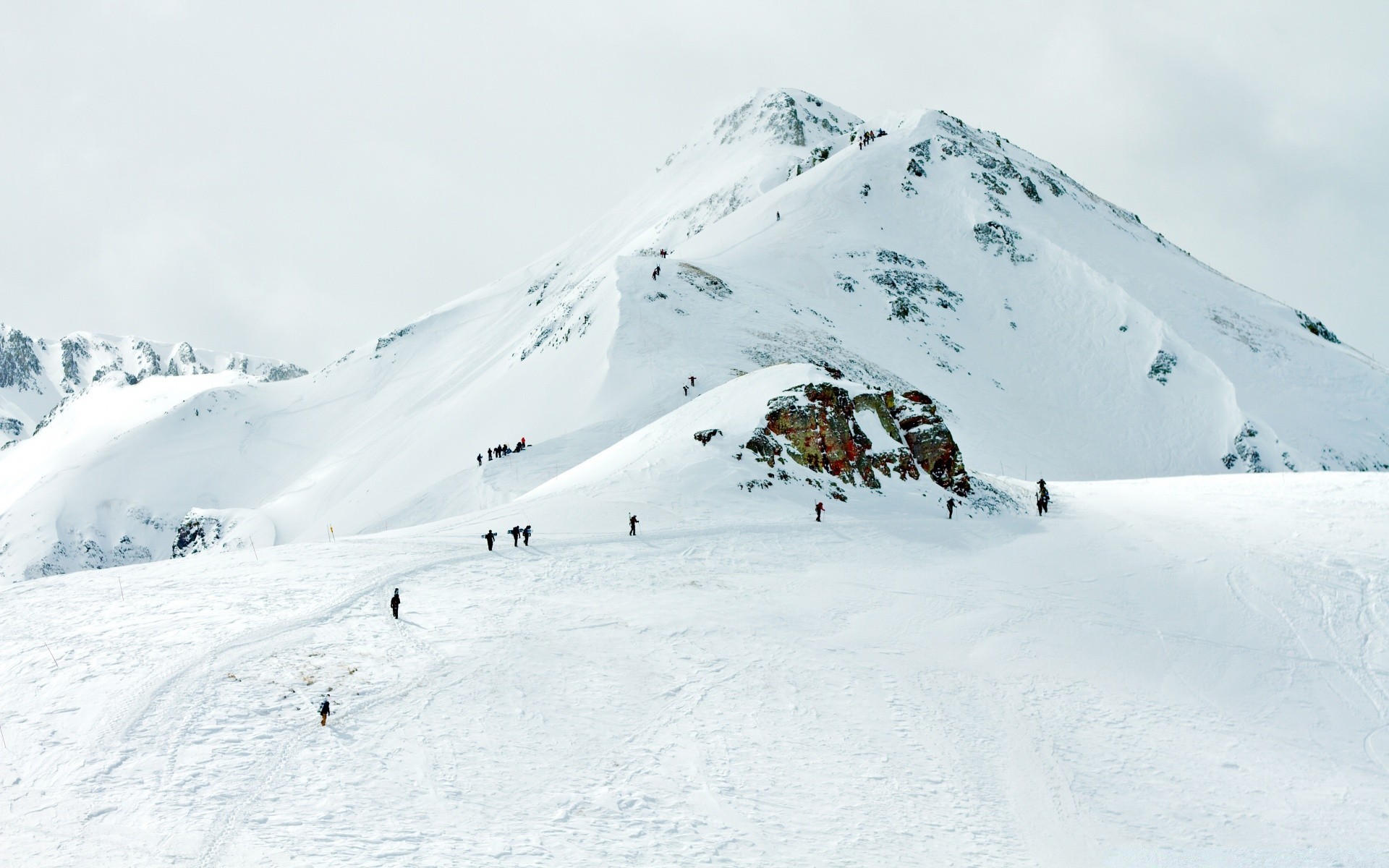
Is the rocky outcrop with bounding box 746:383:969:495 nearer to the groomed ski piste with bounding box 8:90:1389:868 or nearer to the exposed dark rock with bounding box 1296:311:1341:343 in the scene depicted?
the groomed ski piste with bounding box 8:90:1389:868

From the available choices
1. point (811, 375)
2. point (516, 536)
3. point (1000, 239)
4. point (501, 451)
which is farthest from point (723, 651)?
point (1000, 239)

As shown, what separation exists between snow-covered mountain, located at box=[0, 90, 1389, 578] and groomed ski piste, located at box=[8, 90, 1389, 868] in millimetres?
538

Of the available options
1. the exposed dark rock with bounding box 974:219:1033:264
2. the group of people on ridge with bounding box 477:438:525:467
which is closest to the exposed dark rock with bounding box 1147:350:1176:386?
the exposed dark rock with bounding box 974:219:1033:264

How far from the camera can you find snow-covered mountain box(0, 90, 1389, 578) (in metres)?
43.1

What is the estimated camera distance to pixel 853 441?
109 ft

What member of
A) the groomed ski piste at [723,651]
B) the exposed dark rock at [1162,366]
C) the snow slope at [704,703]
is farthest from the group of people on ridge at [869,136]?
the snow slope at [704,703]

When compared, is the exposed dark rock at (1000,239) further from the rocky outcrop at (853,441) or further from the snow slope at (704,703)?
the snow slope at (704,703)

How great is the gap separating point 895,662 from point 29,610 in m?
21.4

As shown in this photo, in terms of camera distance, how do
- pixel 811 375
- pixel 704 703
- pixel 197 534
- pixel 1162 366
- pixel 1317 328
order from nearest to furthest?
pixel 704 703, pixel 811 375, pixel 197 534, pixel 1162 366, pixel 1317 328

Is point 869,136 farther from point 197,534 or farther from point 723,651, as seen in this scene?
point 723,651

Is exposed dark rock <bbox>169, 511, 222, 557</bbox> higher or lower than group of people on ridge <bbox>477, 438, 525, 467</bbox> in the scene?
lower

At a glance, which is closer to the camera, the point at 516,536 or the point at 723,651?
the point at 723,651

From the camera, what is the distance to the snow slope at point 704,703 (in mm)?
12211

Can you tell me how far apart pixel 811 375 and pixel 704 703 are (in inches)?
809
